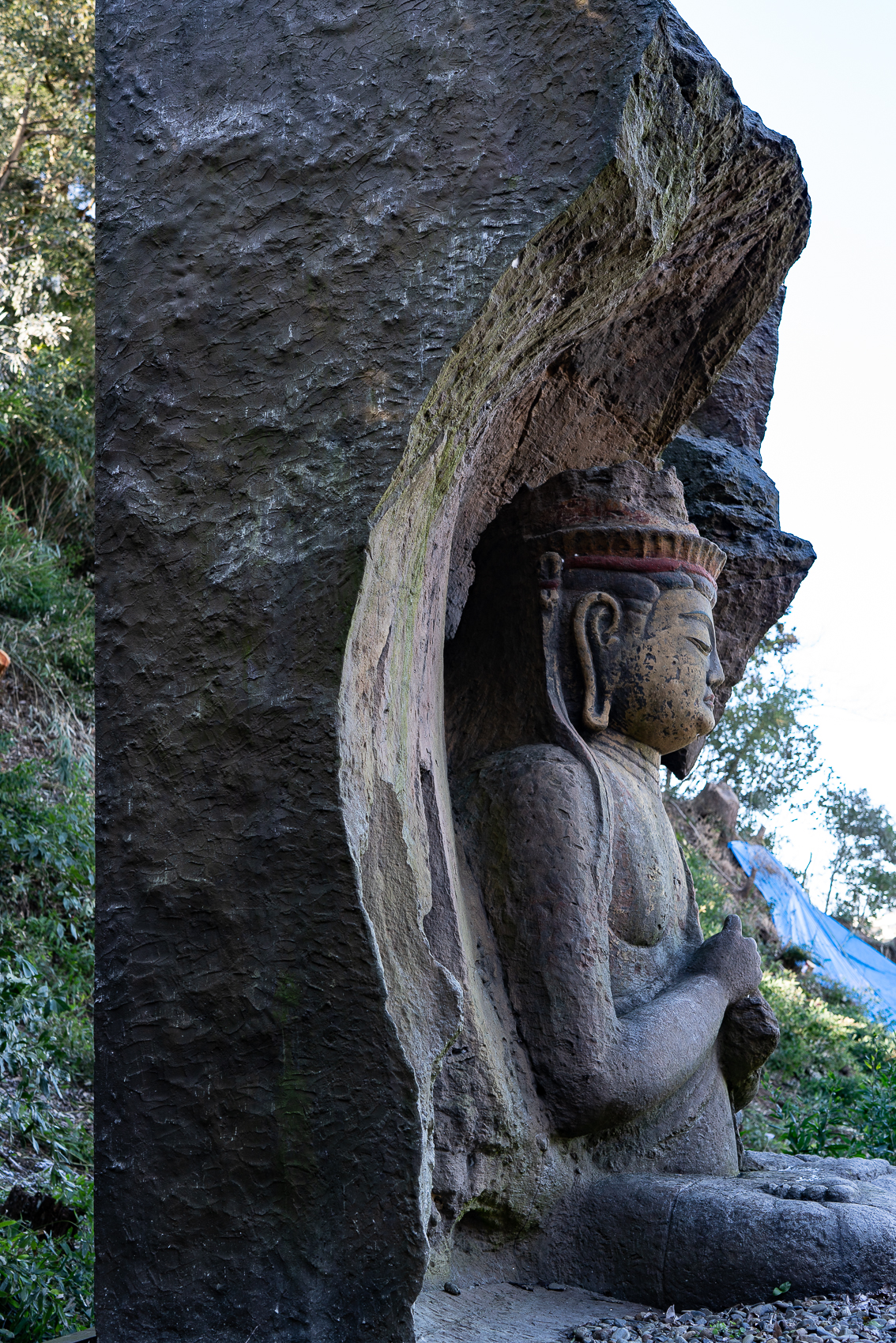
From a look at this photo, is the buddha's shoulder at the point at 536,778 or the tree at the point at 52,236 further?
the tree at the point at 52,236

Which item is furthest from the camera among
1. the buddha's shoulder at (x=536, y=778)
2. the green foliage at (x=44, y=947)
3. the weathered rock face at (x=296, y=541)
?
the green foliage at (x=44, y=947)

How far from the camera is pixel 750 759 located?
54.5 ft

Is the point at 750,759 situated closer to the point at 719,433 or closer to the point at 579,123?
the point at 719,433

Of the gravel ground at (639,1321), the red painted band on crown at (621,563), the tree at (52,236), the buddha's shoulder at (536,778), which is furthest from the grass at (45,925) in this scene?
the red painted band on crown at (621,563)

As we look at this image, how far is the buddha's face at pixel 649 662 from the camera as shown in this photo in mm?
2973

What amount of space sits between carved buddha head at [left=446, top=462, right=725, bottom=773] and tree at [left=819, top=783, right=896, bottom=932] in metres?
17.2

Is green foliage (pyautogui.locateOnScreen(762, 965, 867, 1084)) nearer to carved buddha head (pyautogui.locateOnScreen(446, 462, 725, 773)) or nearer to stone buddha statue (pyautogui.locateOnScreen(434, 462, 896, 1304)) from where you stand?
stone buddha statue (pyautogui.locateOnScreen(434, 462, 896, 1304))

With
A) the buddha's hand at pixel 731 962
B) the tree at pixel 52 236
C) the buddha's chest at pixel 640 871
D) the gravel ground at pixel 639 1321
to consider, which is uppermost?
the tree at pixel 52 236

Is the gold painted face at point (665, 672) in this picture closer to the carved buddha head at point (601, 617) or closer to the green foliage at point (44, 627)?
the carved buddha head at point (601, 617)

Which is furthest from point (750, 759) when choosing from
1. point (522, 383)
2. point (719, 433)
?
point (522, 383)

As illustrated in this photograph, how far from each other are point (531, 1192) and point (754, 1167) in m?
0.93

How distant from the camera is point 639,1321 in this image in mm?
2221

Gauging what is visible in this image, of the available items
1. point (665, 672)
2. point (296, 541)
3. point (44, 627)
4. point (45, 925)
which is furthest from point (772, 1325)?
point (44, 627)

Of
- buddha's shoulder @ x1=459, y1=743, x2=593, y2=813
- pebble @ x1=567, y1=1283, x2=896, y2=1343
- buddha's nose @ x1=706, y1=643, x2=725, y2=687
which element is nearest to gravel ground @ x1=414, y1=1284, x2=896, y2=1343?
pebble @ x1=567, y1=1283, x2=896, y2=1343
